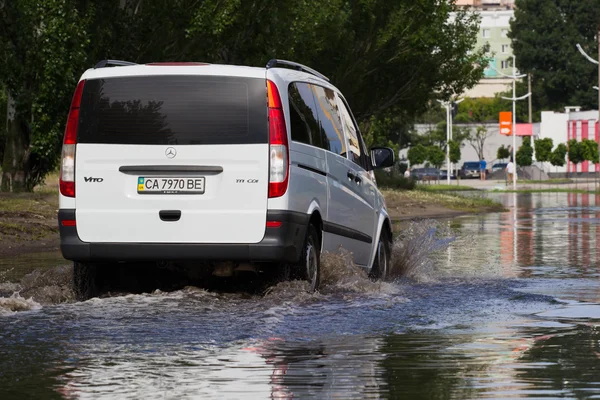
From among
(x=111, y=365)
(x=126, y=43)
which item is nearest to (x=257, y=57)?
(x=126, y=43)

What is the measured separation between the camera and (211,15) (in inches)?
1400

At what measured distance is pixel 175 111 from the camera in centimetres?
1168

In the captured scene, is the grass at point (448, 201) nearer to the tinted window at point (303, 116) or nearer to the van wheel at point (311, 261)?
the tinted window at point (303, 116)

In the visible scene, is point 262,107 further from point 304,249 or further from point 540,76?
point 540,76

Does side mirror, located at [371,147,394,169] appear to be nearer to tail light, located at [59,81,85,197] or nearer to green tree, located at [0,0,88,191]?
tail light, located at [59,81,85,197]

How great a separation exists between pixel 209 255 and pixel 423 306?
1.84m

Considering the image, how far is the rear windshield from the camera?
457 inches

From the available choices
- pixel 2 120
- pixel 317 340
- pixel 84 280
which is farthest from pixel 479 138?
pixel 317 340

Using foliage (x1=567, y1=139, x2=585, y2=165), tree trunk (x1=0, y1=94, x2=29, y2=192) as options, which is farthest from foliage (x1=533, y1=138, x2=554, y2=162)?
tree trunk (x1=0, y1=94, x2=29, y2=192)

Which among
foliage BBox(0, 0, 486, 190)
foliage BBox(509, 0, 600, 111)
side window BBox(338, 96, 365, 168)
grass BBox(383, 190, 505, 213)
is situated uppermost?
foliage BBox(509, 0, 600, 111)

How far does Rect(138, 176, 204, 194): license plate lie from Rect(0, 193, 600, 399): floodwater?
869 millimetres

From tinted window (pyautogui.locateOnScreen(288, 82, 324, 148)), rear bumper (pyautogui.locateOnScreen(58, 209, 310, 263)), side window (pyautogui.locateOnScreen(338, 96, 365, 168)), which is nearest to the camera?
rear bumper (pyautogui.locateOnScreen(58, 209, 310, 263))

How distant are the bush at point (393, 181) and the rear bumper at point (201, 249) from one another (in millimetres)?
41756

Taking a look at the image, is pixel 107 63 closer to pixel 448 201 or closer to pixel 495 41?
pixel 448 201
